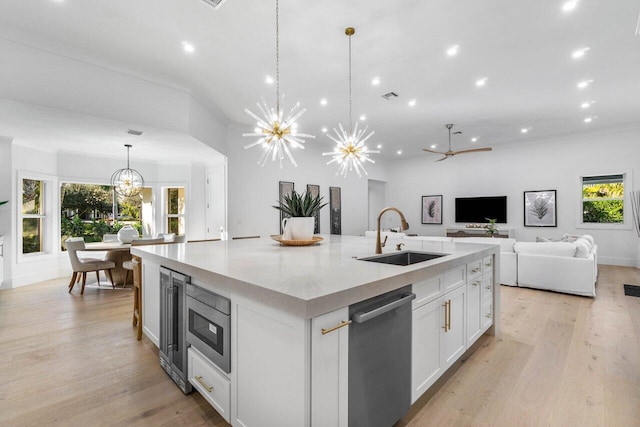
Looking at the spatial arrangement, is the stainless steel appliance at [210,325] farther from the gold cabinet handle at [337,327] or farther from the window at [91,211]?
the window at [91,211]

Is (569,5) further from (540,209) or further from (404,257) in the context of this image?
(540,209)

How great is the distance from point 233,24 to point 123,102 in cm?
187

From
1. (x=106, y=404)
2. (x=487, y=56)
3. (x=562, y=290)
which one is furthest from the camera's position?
(x=562, y=290)

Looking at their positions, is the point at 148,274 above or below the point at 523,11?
below

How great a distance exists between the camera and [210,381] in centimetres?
162

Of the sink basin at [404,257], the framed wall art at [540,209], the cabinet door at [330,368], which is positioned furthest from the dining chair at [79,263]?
the framed wall art at [540,209]

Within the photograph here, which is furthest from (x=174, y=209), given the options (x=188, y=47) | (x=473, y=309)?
(x=473, y=309)

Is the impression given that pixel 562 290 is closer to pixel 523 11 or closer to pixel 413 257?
pixel 413 257

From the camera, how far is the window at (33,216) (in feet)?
17.3

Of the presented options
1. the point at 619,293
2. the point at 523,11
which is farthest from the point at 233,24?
the point at 619,293

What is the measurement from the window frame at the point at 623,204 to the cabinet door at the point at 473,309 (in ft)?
22.3

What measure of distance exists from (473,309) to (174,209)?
6.68 m

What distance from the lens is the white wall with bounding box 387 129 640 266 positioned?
660cm

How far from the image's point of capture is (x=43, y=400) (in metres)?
1.89
